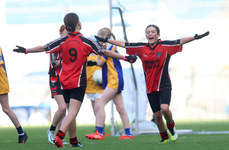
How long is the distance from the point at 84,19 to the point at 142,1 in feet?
32.0

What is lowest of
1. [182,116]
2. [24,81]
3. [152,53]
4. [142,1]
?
[182,116]

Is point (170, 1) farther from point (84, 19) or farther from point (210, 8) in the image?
point (84, 19)

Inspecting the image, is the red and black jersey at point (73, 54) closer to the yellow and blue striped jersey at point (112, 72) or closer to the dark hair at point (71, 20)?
the dark hair at point (71, 20)

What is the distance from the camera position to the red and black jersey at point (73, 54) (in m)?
6.46

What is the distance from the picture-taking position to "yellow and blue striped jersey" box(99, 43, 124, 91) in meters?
8.99

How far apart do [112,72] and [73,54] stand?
2.67 metres

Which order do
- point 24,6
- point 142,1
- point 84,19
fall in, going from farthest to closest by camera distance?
1. point 24,6
2. point 84,19
3. point 142,1

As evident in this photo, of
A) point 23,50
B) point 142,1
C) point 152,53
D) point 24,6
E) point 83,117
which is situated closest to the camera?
point 23,50

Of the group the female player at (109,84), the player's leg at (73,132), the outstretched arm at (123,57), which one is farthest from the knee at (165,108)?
the female player at (109,84)

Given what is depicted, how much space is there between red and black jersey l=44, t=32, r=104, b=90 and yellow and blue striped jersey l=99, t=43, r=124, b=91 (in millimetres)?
2468

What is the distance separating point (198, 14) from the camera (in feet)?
45.4

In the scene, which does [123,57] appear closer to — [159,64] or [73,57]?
[73,57]

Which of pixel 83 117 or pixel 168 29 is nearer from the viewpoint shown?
pixel 168 29

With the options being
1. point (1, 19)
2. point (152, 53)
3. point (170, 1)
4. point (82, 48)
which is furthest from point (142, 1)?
point (1, 19)
